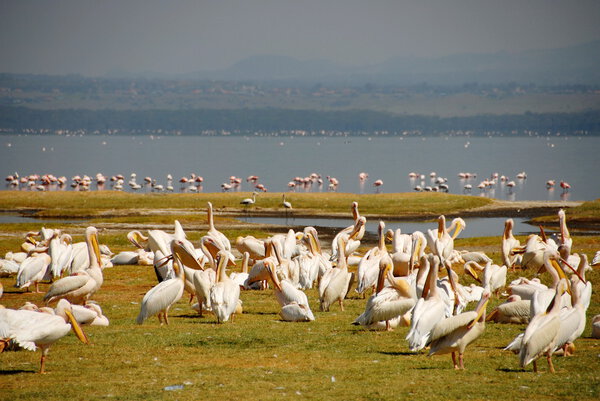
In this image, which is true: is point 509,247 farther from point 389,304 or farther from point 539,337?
point 539,337

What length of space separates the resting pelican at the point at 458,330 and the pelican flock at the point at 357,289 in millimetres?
13

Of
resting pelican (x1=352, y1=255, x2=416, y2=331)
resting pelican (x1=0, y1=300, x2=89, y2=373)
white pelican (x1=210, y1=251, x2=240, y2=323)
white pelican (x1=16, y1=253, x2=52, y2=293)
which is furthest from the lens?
white pelican (x1=16, y1=253, x2=52, y2=293)

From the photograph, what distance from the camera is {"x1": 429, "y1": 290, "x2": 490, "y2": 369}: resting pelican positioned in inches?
402

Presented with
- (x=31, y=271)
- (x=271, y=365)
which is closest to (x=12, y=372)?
(x=271, y=365)

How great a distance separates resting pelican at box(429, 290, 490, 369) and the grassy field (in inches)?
13.2

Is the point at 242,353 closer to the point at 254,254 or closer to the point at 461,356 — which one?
the point at 461,356

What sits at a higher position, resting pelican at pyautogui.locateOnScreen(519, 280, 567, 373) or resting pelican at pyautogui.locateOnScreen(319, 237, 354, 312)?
resting pelican at pyautogui.locateOnScreen(519, 280, 567, 373)

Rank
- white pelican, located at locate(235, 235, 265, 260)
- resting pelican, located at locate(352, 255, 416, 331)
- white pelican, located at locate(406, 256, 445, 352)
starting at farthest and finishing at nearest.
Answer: white pelican, located at locate(235, 235, 265, 260) < resting pelican, located at locate(352, 255, 416, 331) < white pelican, located at locate(406, 256, 445, 352)

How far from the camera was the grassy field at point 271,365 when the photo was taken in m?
9.34

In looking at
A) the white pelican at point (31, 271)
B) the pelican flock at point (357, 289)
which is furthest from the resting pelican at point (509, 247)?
the white pelican at point (31, 271)

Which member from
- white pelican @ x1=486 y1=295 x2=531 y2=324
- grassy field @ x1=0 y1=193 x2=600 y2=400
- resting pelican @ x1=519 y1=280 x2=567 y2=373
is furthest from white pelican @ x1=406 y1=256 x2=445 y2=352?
white pelican @ x1=486 y1=295 x2=531 y2=324

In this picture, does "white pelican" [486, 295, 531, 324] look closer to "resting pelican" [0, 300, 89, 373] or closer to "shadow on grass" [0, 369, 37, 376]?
"resting pelican" [0, 300, 89, 373]

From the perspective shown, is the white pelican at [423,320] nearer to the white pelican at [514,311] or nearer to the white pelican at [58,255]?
the white pelican at [514,311]

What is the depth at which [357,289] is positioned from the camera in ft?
55.5
